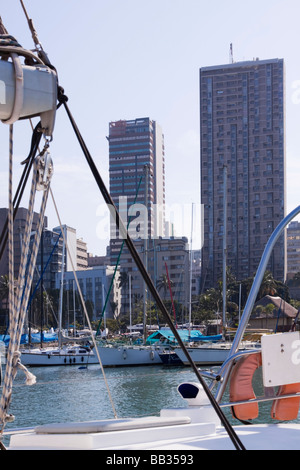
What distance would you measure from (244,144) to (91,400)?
379ft

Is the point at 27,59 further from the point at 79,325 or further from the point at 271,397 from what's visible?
the point at 79,325

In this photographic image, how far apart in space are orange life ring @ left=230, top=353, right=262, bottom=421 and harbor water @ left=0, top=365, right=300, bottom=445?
478 inches

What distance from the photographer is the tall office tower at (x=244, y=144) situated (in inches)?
5354

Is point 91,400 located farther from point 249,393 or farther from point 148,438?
point 148,438

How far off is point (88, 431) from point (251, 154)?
136 m

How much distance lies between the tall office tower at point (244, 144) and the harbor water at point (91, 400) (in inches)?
3888

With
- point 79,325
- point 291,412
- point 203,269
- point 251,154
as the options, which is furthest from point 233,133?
point 291,412

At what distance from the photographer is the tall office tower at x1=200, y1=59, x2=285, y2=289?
136 meters

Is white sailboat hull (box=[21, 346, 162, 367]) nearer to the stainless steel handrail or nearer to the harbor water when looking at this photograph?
the harbor water

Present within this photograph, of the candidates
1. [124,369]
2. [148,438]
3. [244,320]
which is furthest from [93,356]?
[148,438]

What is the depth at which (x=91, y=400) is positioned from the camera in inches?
1105

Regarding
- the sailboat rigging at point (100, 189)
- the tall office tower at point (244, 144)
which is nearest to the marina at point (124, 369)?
the sailboat rigging at point (100, 189)

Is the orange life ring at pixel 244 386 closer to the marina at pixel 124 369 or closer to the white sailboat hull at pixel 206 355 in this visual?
the marina at pixel 124 369

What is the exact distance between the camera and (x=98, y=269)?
150875 mm
